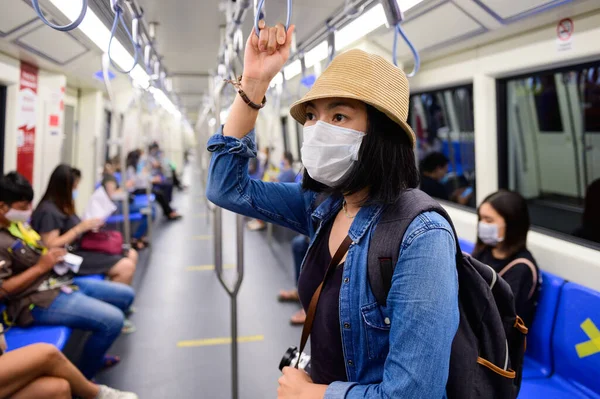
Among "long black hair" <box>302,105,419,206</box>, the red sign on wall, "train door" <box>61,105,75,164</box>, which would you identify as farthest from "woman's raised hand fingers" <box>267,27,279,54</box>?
"train door" <box>61,105,75,164</box>

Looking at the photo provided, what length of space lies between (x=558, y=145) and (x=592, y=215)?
21.8 feet

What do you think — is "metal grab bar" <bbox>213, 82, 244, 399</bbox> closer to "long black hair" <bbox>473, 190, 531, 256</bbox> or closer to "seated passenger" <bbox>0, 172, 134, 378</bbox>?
"seated passenger" <bbox>0, 172, 134, 378</bbox>

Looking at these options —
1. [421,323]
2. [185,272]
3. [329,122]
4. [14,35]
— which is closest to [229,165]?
[329,122]

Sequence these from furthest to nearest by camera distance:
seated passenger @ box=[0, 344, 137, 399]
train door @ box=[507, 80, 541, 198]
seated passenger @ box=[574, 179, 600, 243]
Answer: train door @ box=[507, 80, 541, 198] → seated passenger @ box=[574, 179, 600, 243] → seated passenger @ box=[0, 344, 137, 399]

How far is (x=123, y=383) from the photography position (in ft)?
9.70

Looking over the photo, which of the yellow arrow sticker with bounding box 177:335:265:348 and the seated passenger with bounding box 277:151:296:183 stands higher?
the seated passenger with bounding box 277:151:296:183

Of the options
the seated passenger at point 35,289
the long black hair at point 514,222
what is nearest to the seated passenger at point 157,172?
the seated passenger at point 35,289

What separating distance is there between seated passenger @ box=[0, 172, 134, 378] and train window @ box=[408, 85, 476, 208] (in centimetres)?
353

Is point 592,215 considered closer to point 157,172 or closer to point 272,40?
point 272,40


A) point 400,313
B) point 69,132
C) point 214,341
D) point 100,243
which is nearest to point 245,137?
point 400,313

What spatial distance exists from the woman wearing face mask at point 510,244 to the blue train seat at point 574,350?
18 cm

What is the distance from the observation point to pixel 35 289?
8.70ft

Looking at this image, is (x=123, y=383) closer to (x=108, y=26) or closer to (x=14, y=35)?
(x=108, y=26)

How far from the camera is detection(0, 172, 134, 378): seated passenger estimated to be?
2514 millimetres
